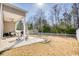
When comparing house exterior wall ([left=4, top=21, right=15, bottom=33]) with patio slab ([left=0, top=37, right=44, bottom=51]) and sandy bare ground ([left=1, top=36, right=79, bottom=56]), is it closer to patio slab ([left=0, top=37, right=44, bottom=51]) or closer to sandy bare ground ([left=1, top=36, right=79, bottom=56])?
patio slab ([left=0, top=37, right=44, bottom=51])

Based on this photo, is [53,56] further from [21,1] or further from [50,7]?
[21,1]

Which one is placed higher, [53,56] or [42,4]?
[42,4]

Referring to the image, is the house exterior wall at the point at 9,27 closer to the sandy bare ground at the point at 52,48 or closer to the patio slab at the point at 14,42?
the patio slab at the point at 14,42

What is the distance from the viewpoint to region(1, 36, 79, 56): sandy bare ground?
2.29m

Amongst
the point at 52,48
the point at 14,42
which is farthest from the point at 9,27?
the point at 52,48

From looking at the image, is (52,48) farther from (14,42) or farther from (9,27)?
(9,27)

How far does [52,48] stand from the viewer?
2.33m

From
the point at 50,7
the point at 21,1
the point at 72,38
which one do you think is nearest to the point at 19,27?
the point at 21,1

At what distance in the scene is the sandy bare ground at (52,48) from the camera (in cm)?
229

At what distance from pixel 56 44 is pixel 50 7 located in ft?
1.75

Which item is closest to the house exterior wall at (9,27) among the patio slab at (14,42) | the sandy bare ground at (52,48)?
the patio slab at (14,42)

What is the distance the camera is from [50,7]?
232 cm

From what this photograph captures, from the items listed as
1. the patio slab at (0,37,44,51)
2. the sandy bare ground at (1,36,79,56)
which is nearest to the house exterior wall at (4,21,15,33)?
the patio slab at (0,37,44,51)

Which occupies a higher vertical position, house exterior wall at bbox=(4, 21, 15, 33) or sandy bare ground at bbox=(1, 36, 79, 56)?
house exterior wall at bbox=(4, 21, 15, 33)
